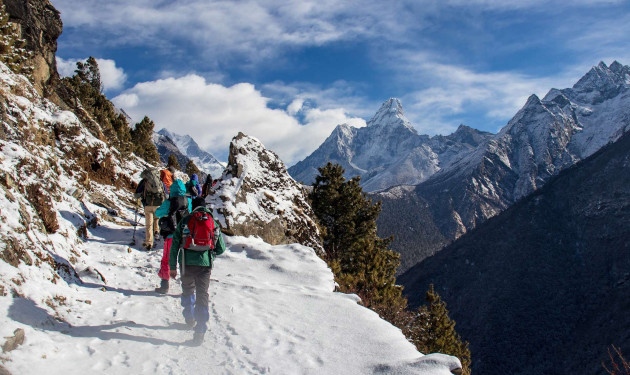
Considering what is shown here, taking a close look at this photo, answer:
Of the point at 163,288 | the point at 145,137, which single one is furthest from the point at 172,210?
the point at 145,137

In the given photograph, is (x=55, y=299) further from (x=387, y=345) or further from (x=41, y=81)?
(x=41, y=81)

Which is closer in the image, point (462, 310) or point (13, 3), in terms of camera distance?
point (13, 3)

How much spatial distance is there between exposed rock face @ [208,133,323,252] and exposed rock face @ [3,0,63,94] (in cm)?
1433

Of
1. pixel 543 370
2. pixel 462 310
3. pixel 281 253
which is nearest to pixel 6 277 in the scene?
pixel 281 253

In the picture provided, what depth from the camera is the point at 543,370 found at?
156m

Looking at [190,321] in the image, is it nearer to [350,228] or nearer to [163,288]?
[163,288]

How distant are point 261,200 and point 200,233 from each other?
35.4ft

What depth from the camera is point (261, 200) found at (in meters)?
18.7

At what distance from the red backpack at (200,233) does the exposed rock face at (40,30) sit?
22.5m

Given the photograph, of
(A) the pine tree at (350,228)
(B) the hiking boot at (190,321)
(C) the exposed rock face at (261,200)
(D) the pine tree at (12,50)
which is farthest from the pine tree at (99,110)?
(B) the hiking boot at (190,321)

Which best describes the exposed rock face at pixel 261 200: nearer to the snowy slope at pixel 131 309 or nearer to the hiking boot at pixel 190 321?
the snowy slope at pixel 131 309

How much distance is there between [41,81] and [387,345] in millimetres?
27265

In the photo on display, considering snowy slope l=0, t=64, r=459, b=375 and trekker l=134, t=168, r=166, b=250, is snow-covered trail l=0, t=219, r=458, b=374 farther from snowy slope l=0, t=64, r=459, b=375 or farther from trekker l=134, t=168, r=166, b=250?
trekker l=134, t=168, r=166, b=250

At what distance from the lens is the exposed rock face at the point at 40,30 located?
26.2m
